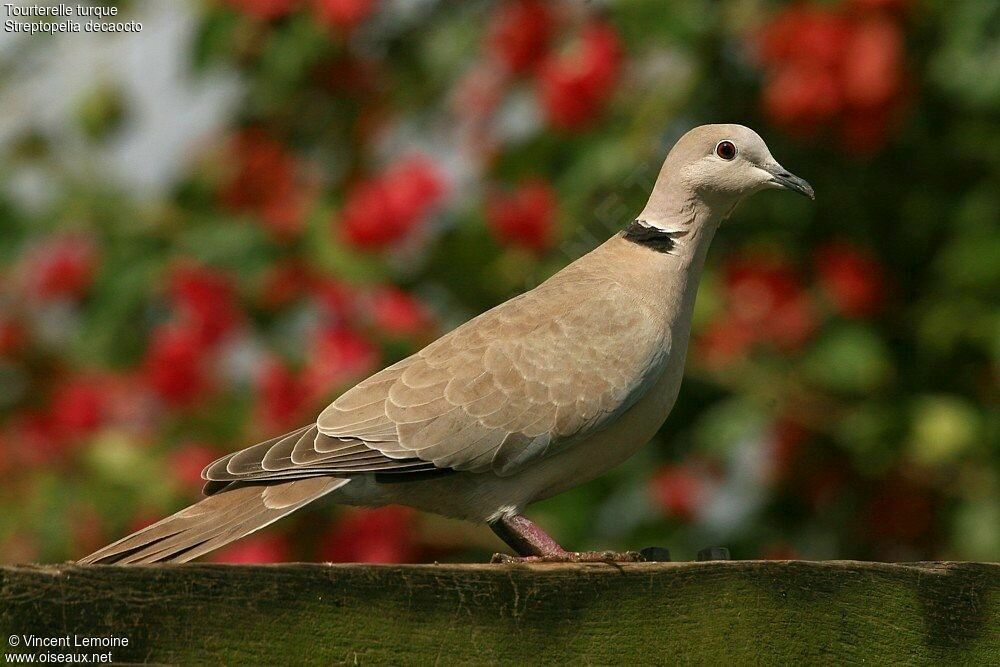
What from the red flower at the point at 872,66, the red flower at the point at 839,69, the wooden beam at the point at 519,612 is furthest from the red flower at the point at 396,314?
the wooden beam at the point at 519,612

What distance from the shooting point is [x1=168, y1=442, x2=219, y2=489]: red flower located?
12.5 feet

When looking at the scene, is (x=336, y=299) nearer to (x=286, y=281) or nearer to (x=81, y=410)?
(x=286, y=281)

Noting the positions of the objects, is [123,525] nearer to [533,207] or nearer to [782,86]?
[533,207]

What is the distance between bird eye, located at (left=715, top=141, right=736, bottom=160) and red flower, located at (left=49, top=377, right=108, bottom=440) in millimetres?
2012

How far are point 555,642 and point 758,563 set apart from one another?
0.36m

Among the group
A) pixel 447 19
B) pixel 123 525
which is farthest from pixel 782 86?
pixel 123 525

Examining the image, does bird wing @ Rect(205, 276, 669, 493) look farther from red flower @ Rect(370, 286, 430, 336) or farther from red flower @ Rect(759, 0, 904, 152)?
red flower @ Rect(759, 0, 904, 152)

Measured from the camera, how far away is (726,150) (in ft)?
10.3

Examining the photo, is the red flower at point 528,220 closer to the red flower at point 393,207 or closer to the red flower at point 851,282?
the red flower at point 393,207

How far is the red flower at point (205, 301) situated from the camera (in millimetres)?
3900

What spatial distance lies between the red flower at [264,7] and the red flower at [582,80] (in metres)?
0.79

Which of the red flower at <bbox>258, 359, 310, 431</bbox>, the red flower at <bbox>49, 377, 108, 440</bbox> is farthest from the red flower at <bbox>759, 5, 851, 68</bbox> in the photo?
the red flower at <bbox>49, 377, 108, 440</bbox>

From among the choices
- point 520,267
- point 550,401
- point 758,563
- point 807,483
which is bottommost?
point 807,483

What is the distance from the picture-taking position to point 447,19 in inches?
173
